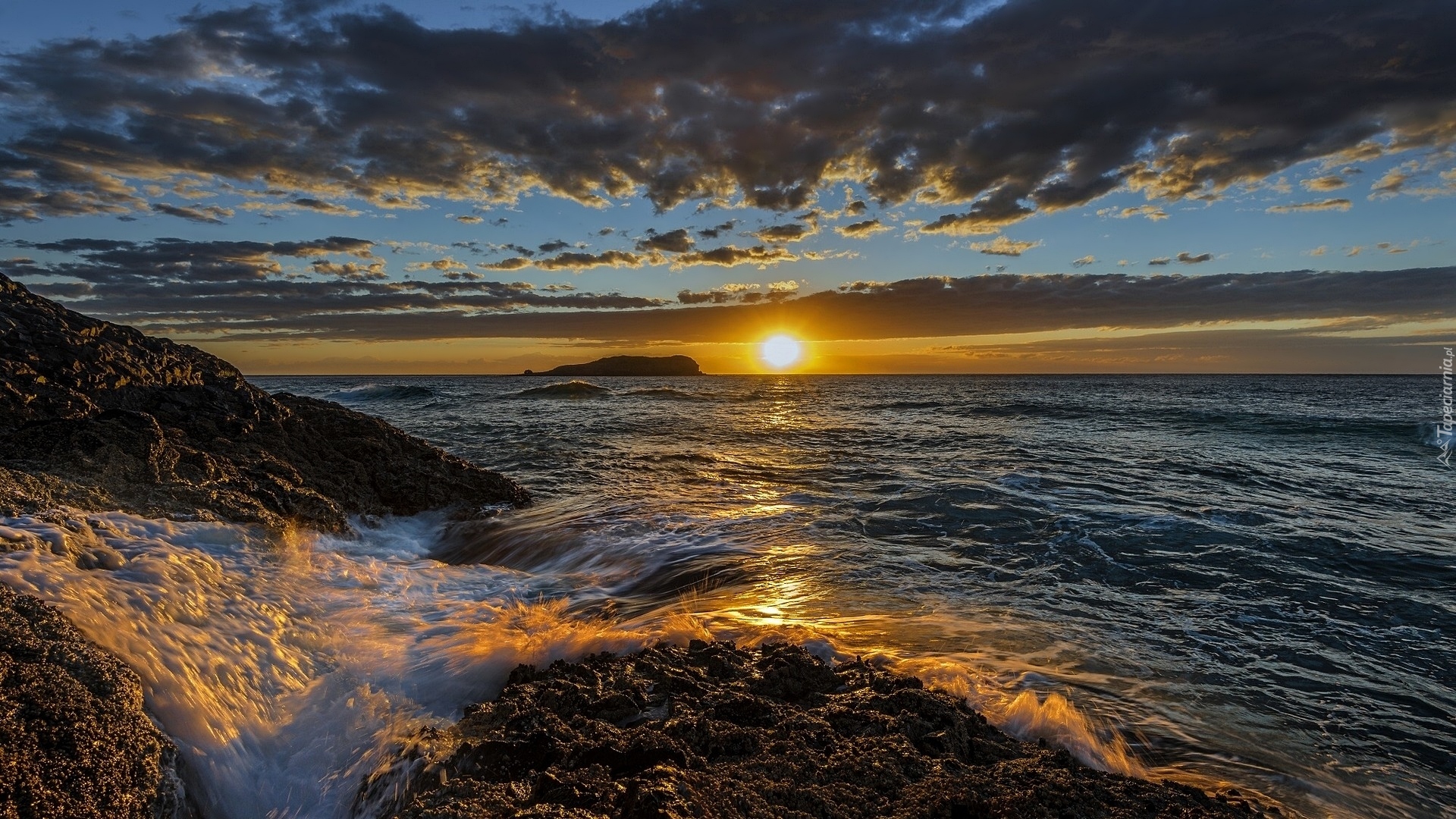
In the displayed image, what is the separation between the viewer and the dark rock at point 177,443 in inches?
209

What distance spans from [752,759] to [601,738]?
776 millimetres

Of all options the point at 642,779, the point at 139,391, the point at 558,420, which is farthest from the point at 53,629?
the point at 558,420

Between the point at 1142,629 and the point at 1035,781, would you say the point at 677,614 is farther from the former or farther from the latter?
the point at 1142,629

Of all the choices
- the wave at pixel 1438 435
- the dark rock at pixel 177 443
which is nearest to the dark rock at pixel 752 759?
the dark rock at pixel 177 443

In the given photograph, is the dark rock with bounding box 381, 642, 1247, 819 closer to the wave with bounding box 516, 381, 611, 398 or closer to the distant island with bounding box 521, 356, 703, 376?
the wave with bounding box 516, 381, 611, 398

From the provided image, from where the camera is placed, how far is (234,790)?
2.90 m

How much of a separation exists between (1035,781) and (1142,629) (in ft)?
11.0

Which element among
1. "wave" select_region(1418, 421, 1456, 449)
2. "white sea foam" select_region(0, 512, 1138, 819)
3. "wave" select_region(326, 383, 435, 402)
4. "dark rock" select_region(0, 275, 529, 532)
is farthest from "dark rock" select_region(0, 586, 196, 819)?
"wave" select_region(326, 383, 435, 402)

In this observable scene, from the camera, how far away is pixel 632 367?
165 metres

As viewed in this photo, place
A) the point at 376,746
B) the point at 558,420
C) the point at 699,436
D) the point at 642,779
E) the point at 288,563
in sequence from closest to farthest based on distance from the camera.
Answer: the point at 642,779 → the point at 376,746 → the point at 288,563 → the point at 699,436 → the point at 558,420

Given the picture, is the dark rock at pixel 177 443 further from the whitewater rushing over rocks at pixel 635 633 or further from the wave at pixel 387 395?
the wave at pixel 387 395

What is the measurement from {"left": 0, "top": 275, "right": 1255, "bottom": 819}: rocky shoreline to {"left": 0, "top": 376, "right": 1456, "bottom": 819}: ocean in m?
0.31

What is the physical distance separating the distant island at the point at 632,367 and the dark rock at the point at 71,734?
146 m

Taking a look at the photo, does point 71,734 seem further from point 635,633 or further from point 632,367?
point 632,367
